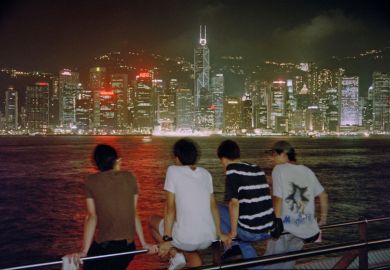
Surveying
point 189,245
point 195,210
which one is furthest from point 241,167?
point 189,245

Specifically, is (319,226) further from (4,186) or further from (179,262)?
(4,186)

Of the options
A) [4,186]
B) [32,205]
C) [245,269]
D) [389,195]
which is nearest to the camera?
[245,269]

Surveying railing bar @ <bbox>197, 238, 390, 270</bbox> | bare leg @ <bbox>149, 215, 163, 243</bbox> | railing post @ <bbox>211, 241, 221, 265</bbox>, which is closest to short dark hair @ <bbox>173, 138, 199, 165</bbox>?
bare leg @ <bbox>149, 215, 163, 243</bbox>

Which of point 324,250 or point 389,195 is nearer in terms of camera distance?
point 324,250

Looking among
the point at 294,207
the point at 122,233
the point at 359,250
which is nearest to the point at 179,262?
the point at 122,233

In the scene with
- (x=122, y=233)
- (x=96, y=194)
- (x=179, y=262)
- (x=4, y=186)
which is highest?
(x=96, y=194)

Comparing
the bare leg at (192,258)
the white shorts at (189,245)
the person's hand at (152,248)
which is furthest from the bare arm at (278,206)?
the person's hand at (152,248)

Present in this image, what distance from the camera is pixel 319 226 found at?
14.8ft

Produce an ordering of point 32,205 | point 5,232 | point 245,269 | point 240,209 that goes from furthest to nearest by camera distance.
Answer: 1. point 32,205
2. point 5,232
3. point 240,209
4. point 245,269

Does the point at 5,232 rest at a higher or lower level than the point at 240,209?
lower

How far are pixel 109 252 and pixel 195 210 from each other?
783 millimetres

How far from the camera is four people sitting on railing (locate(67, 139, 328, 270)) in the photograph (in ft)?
12.8

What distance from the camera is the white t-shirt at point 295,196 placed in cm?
432

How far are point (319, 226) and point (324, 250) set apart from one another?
1.23 m
